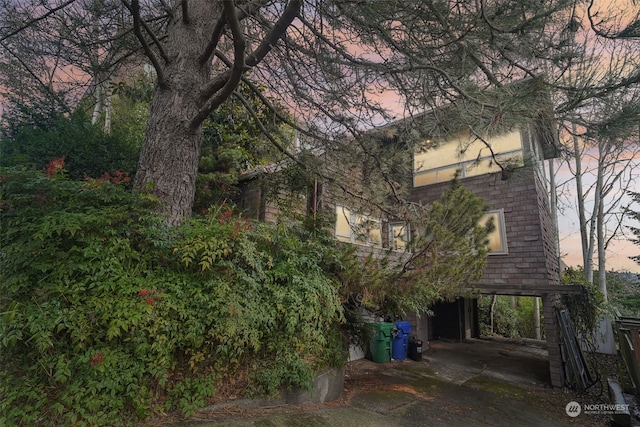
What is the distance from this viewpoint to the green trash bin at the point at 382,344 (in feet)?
26.5

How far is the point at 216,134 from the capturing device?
7.82 meters

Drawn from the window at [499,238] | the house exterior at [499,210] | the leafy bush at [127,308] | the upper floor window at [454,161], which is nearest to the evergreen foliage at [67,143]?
the house exterior at [499,210]

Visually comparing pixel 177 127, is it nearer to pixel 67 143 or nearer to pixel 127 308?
pixel 127 308

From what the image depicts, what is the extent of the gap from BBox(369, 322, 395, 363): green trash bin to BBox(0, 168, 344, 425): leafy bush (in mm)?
4533

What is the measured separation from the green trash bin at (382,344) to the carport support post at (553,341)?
353 cm

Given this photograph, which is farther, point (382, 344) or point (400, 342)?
point (400, 342)

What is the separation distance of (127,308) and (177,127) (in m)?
2.56

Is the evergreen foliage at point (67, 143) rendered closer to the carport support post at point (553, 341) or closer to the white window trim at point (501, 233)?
the white window trim at point (501, 233)

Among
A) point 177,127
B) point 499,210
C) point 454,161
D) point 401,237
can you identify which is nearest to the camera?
point 177,127

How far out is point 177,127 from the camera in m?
4.35

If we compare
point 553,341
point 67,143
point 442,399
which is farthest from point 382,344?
point 67,143

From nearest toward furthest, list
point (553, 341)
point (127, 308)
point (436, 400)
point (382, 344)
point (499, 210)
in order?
1. point (127, 308)
2. point (436, 400)
3. point (553, 341)
4. point (382, 344)
5. point (499, 210)

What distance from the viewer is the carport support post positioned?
271 inches

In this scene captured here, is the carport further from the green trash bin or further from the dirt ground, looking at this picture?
the green trash bin
